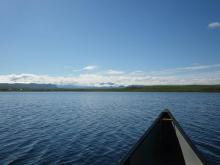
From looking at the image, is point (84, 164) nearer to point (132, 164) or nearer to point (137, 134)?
point (132, 164)

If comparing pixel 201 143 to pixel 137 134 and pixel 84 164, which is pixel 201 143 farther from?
pixel 84 164

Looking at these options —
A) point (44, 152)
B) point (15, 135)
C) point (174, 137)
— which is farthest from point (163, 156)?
point (15, 135)

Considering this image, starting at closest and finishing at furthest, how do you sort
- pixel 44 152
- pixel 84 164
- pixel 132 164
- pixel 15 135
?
pixel 132 164
pixel 84 164
pixel 44 152
pixel 15 135

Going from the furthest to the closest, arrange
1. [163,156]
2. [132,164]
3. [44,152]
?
[44,152] < [163,156] < [132,164]

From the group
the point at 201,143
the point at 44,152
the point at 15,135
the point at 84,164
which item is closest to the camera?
the point at 84,164

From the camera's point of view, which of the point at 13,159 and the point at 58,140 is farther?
the point at 58,140

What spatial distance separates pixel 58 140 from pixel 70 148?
130 inches

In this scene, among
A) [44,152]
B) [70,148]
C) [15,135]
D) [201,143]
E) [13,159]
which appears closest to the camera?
[13,159]

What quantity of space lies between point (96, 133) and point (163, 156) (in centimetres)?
1267

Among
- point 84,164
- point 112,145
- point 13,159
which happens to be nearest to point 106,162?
point 84,164

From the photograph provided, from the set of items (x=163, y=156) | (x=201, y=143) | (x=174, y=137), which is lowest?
(x=201, y=143)

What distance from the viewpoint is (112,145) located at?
17.0 meters

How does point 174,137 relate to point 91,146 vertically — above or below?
above

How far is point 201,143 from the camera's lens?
18359 mm
